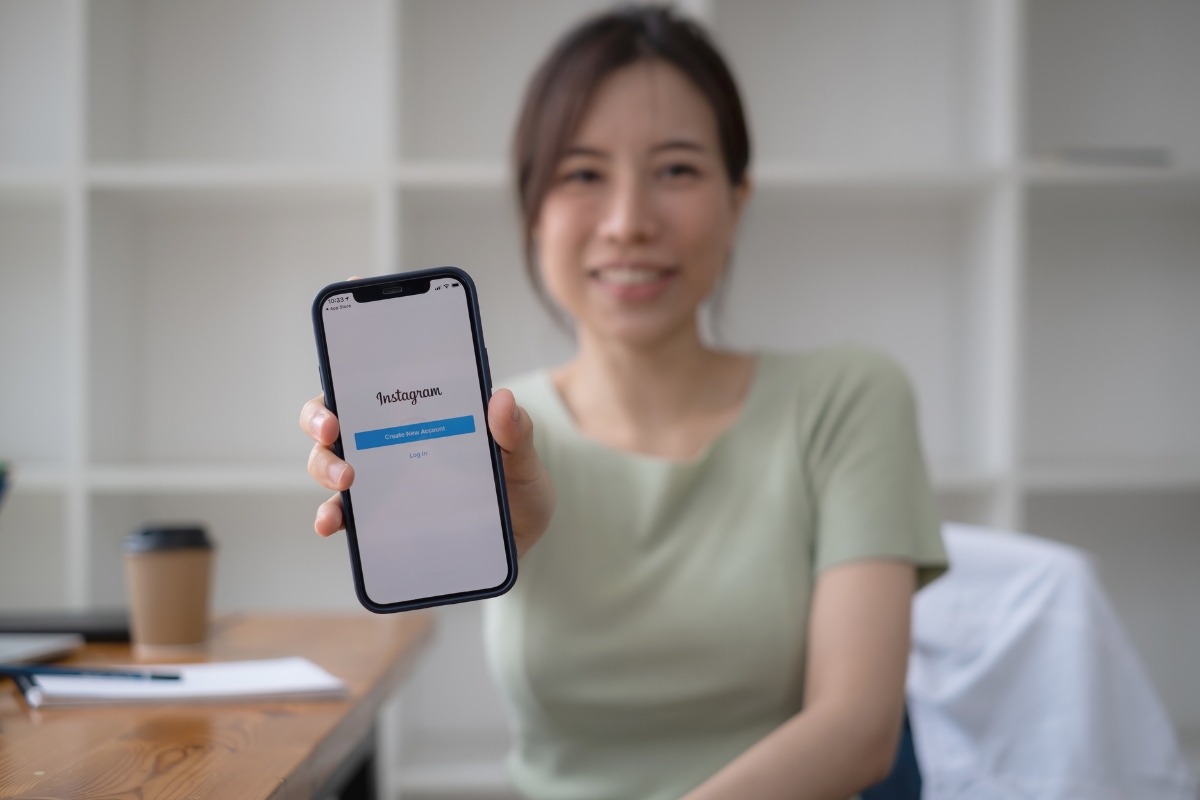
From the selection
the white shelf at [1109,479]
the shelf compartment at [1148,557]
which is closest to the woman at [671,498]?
the white shelf at [1109,479]

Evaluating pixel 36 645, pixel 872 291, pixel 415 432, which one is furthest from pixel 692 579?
pixel 872 291

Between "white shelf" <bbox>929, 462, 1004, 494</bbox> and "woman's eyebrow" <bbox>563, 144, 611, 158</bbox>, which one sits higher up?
"woman's eyebrow" <bbox>563, 144, 611, 158</bbox>

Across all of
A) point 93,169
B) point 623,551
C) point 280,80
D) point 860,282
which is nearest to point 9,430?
point 93,169

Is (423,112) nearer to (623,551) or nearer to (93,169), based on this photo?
(93,169)

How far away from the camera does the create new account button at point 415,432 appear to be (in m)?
0.50

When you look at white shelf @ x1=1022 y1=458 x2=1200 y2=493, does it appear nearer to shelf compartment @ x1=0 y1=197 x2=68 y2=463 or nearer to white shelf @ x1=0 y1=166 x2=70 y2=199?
white shelf @ x1=0 y1=166 x2=70 y2=199

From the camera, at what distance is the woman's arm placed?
63 centimetres

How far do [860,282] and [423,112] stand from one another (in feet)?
3.17

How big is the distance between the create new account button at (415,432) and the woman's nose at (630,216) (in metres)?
0.37

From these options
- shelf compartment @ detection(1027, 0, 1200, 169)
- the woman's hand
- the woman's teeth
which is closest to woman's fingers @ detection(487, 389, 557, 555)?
the woman's hand

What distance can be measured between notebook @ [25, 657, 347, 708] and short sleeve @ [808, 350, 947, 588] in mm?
453

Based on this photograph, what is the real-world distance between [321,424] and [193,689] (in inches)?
11.4

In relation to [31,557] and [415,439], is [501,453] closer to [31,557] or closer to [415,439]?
[415,439]

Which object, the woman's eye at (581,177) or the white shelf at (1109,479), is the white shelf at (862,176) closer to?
the white shelf at (1109,479)
